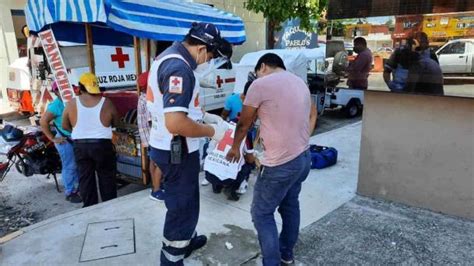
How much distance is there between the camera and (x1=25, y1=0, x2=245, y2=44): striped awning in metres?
4.07

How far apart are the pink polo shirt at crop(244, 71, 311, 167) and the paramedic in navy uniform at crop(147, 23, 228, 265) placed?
1.10 ft

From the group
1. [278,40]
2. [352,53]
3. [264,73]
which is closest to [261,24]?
[278,40]

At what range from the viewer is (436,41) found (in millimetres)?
3584

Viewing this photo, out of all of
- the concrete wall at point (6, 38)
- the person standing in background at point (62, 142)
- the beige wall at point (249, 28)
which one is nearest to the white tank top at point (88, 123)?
the person standing in background at point (62, 142)

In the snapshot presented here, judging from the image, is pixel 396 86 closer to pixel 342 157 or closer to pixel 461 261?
pixel 461 261

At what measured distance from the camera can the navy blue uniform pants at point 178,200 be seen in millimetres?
2541

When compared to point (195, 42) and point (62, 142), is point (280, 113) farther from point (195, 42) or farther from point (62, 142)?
point (62, 142)

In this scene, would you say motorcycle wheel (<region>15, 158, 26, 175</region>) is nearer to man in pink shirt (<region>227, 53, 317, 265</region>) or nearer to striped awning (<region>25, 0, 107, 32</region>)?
striped awning (<region>25, 0, 107, 32</region>)

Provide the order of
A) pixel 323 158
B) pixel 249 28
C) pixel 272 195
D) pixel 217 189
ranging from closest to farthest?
pixel 272 195
pixel 217 189
pixel 323 158
pixel 249 28

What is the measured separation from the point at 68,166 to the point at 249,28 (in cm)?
1027

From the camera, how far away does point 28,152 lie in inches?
195

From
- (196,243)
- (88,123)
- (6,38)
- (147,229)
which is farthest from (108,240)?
(6,38)

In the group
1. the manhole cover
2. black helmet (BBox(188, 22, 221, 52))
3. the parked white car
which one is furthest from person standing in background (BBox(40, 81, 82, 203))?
the parked white car

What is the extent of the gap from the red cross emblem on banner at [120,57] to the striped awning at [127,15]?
2.94 meters
